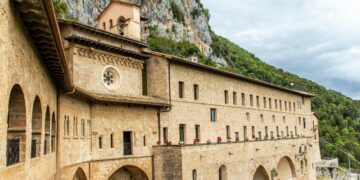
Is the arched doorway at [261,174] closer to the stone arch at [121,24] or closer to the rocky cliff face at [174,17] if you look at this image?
the stone arch at [121,24]

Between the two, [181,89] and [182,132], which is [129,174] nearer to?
[182,132]

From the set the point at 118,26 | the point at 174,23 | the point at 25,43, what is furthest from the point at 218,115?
the point at 174,23

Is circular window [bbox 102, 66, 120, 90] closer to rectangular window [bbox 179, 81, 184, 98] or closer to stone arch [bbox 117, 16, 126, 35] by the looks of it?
stone arch [bbox 117, 16, 126, 35]

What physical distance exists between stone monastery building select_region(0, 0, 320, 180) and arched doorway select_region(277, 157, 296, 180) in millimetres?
107

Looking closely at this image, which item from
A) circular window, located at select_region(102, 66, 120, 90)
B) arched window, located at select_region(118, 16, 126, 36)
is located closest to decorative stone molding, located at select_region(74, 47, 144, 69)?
circular window, located at select_region(102, 66, 120, 90)

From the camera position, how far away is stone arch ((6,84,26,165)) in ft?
24.5

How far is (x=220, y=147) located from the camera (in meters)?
26.6

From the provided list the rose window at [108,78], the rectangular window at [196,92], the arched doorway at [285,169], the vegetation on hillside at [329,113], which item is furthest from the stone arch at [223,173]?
the vegetation on hillside at [329,113]

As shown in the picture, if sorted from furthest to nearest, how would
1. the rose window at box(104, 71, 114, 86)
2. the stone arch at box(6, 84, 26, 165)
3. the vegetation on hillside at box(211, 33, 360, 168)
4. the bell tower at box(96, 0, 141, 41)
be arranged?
the vegetation on hillside at box(211, 33, 360, 168)
the bell tower at box(96, 0, 141, 41)
the rose window at box(104, 71, 114, 86)
the stone arch at box(6, 84, 26, 165)

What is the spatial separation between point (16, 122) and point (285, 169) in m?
35.6

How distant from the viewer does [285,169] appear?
39188 millimetres

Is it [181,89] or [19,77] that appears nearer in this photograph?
[19,77]

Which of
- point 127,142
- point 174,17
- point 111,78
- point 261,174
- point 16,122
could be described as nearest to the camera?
point 16,122

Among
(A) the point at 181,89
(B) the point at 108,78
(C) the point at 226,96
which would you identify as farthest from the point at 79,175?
(C) the point at 226,96
